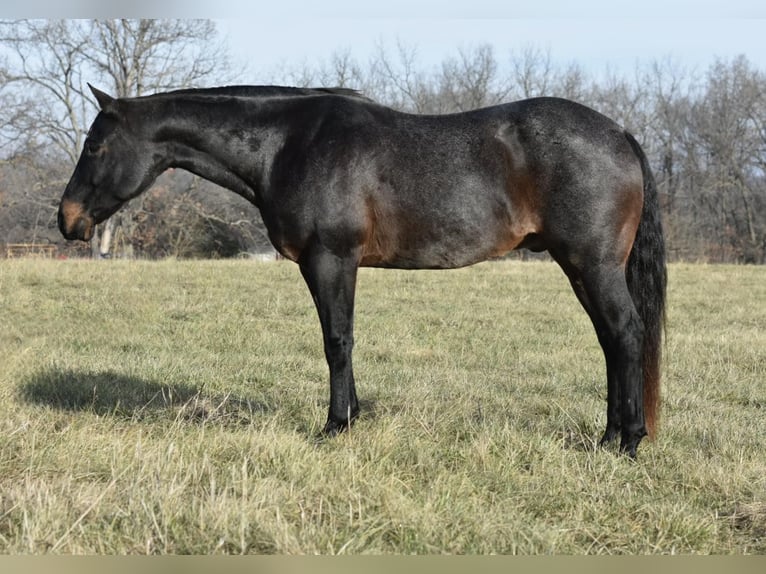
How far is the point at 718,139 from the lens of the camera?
42.3 meters

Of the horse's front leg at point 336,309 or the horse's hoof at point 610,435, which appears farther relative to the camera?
the horse's hoof at point 610,435

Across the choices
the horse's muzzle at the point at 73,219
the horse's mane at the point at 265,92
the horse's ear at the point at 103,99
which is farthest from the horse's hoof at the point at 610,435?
the horse's ear at the point at 103,99

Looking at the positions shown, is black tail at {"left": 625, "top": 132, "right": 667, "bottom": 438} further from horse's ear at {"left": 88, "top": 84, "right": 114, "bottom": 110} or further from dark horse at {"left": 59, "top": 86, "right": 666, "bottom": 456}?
horse's ear at {"left": 88, "top": 84, "right": 114, "bottom": 110}

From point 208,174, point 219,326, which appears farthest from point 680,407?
point 219,326

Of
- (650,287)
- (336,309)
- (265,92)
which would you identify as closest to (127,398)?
(336,309)

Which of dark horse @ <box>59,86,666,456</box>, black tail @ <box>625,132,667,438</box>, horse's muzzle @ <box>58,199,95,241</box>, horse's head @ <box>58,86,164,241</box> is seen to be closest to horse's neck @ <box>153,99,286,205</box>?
dark horse @ <box>59,86,666,456</box>

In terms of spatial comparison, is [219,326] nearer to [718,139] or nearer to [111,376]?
[111,376]

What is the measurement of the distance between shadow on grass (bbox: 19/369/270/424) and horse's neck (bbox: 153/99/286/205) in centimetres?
163

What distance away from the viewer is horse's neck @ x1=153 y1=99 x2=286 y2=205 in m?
4.67

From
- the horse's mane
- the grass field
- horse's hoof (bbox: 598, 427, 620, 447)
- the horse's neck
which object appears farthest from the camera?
the horse's mane

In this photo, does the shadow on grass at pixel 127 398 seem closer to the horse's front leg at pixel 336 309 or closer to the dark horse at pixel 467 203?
the horse's front leg at pixel 336 309

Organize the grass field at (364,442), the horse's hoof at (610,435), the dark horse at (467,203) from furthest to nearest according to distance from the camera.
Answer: the horse's hoof at (610,435) → the dark horse at (467,203) → the grass field at (364,442)

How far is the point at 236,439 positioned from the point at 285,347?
15.0ft

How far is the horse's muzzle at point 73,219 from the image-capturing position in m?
4.75
